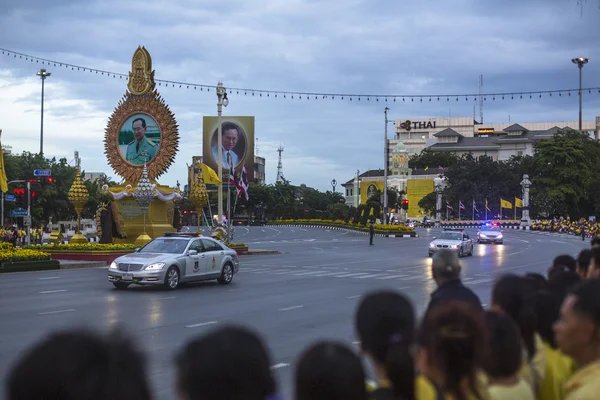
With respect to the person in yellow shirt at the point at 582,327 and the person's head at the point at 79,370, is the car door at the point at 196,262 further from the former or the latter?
the person's head at the point at 79,370

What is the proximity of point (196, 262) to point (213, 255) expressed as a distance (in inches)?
31.3

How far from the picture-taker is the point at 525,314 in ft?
16.0

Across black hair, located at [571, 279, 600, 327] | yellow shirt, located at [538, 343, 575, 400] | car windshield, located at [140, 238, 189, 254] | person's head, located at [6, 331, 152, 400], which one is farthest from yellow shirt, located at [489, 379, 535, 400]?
car windshield, located at [140, 238, 189, 254]

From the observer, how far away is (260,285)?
22.1 meters

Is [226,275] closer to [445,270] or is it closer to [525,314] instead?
[445,270]

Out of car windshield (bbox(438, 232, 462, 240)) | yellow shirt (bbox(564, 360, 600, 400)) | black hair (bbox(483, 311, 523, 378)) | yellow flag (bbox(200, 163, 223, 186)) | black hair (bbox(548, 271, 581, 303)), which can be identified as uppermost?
yellow flag (bbox(200, 163, 223, 186))

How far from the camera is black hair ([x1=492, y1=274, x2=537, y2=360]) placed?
191 inches

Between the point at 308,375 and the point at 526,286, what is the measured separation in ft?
9.62

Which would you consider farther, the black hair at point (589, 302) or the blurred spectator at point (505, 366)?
the black hair at point (589, 302)

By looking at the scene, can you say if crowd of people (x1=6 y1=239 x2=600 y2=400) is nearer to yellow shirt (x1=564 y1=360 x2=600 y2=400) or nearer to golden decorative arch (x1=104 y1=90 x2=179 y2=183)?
yellow shirt (x1=564 y1=360 x2=600 y2=400)

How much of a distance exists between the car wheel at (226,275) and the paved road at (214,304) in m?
0.25

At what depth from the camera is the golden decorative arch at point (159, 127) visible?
1629 inches

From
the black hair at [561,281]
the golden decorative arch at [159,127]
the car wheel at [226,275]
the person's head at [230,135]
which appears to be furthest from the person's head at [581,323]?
the person's head at [230,135]

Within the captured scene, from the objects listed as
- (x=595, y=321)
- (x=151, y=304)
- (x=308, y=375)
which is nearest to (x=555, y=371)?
(x=595, y=321)
